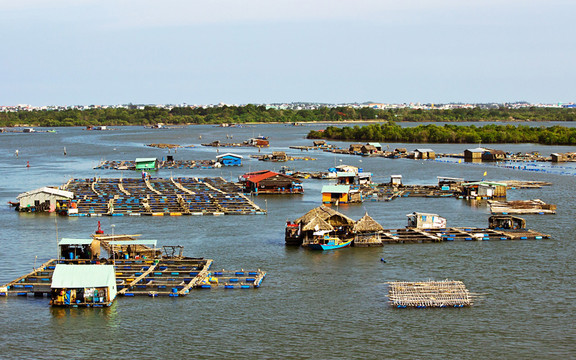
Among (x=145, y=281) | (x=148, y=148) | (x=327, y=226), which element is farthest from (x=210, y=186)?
(x=148, y=148)

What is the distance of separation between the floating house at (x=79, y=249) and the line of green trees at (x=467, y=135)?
7255cm

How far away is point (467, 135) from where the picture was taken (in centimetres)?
9469

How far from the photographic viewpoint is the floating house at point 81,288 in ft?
70.8

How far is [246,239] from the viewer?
102 ft

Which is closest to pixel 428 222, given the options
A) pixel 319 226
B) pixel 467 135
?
pixel 319 226

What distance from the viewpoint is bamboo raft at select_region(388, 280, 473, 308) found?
21562 millimetres


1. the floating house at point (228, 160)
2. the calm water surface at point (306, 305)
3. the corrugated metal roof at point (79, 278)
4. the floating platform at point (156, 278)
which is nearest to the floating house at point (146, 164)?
the floating house at point (228, 160)

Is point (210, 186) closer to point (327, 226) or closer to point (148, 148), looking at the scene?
point (327, 226)

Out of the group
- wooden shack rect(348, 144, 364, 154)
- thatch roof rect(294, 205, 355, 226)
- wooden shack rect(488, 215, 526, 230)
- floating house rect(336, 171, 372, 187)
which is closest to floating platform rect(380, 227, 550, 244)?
wooden shack rect(488, 215, 526, 230)

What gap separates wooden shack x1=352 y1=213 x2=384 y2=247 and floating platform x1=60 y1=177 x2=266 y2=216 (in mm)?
9734

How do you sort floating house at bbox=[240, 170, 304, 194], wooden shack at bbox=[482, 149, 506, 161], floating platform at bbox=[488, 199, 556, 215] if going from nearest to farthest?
1. floating platform at bbox=[488, 199, 556, 215]
2. floating house at bbox=[240, 170, 304, 194]
3. wooden shack at bbox=[482, 149, 506, 161]

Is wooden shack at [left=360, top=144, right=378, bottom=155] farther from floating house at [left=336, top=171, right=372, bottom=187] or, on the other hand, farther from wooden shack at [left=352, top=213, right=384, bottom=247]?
wooden shack at [left=352, top=213, right=384, bottom=247]

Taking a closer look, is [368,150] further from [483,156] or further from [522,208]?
[522,208]

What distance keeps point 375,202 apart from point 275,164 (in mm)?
26492
